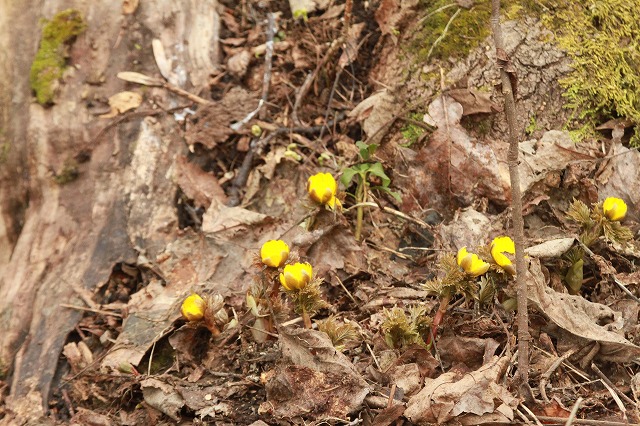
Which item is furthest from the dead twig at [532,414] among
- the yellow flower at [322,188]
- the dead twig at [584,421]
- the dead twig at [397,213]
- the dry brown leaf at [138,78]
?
the dry brown leaf at [138,78]

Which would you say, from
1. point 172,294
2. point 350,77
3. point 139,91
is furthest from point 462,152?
point 139,91

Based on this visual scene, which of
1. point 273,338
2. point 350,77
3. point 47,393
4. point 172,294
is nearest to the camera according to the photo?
point 273,338

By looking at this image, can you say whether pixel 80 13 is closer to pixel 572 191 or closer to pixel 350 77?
pixel 350 77

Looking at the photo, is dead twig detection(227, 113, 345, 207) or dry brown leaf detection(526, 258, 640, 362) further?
dead twig detection(227, 113, 345, 207)

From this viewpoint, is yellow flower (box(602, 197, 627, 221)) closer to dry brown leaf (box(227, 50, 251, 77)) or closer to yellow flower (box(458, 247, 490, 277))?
yellow flower (box(458, 247, 490, 277))

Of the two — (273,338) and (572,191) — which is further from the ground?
(572,191)

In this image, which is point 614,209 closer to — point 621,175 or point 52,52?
point 621,175

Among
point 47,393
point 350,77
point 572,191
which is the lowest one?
point 47,393

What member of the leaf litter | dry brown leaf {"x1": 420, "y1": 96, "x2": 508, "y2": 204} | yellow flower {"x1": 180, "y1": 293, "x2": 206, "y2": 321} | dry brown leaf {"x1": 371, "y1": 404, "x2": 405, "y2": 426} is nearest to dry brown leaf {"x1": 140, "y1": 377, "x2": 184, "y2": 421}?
the leaf litter
